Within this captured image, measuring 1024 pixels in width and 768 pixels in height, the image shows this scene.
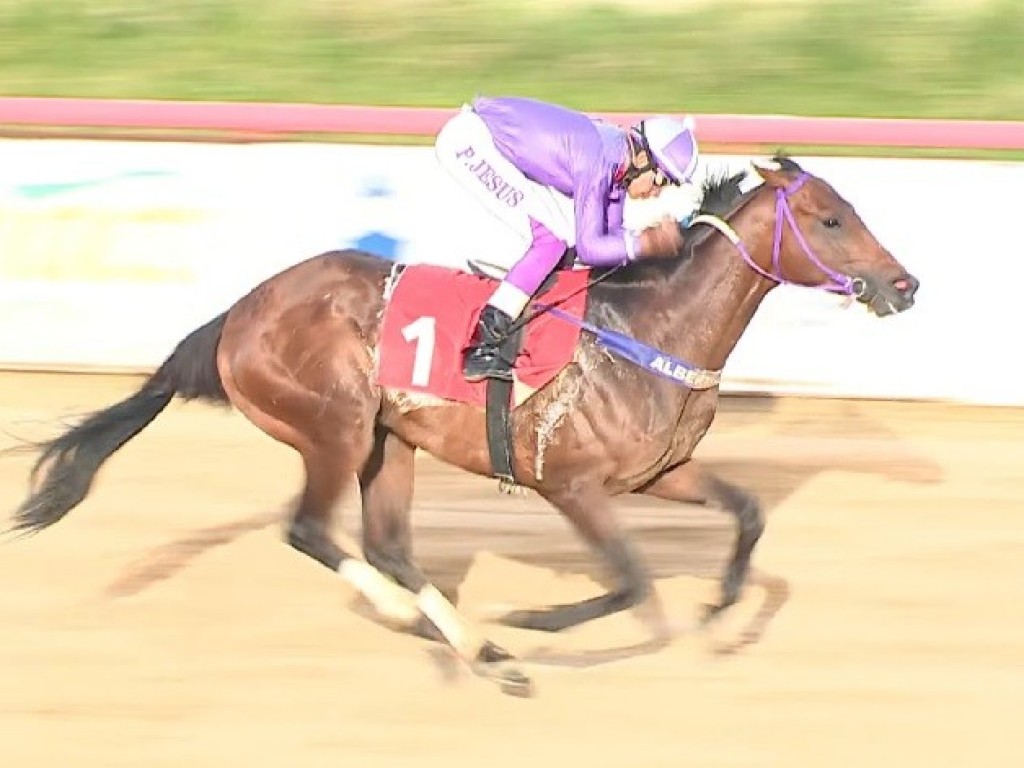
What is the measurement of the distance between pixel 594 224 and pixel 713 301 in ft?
1.42

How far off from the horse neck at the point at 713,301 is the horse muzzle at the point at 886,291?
0.25 metres

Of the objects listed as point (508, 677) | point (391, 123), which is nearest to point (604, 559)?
point (508, 677)

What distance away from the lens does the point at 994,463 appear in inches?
→ 275

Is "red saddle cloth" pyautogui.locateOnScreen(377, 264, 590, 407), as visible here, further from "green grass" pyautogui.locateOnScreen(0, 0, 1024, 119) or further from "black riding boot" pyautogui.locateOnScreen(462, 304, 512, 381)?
"green grass" pyautogui.locateOnScreen(0, 0, 1024, 119)

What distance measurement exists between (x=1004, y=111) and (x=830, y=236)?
6.21 meters

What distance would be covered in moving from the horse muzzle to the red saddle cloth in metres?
0.78

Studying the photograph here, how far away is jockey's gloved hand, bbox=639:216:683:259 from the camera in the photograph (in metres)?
4.91

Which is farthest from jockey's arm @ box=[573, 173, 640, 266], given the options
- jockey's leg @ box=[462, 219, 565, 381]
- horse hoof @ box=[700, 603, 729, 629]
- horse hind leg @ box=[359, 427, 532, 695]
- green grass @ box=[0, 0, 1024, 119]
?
green grass @ box=[0, 0, 1024, 119]

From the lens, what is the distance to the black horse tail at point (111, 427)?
208 inches

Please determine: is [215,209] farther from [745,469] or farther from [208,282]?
[745,469]

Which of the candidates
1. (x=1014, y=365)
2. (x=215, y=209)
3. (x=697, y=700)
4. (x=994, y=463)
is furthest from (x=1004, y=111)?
(x=697, y=700)

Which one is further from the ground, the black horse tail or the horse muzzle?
the horse muzzle

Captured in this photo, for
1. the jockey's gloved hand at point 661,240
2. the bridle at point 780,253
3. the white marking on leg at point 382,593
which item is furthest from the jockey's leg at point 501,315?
the white marking on leg at point 382,593

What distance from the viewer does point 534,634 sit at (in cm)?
530
